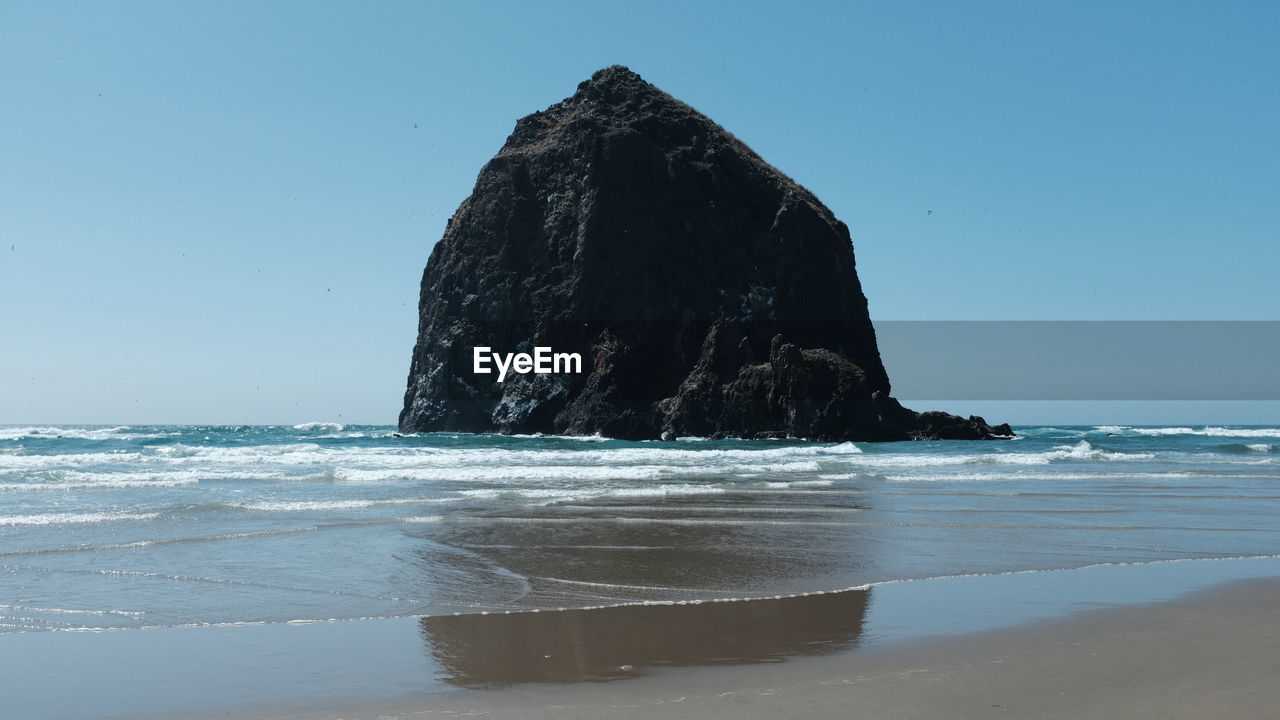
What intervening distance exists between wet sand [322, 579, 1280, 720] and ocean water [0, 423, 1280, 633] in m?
2.07

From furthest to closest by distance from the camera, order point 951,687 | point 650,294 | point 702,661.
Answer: point 650,294, point 702,661, point 951,687

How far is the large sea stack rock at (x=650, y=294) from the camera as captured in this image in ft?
180

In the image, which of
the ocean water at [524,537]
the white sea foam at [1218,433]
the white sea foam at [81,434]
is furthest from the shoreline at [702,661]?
the white sea foam at [1218,433]

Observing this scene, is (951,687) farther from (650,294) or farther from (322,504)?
(650,294)

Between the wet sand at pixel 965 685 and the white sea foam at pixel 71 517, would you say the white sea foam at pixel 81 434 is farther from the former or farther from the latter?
the wet sand at pixel 965 685

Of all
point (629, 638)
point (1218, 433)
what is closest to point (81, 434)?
point (629, 638)

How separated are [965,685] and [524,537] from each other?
264 inches

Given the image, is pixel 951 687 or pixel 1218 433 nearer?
pixel 951 687

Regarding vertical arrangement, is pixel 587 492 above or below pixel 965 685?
below

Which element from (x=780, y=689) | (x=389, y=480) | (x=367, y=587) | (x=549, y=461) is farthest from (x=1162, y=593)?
(x=549, y=461)

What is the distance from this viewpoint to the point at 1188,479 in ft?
69.1

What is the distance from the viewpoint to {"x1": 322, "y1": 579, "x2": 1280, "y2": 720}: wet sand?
397cm

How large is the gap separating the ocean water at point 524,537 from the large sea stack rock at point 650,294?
34305mm

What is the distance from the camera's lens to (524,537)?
33.8 feet
